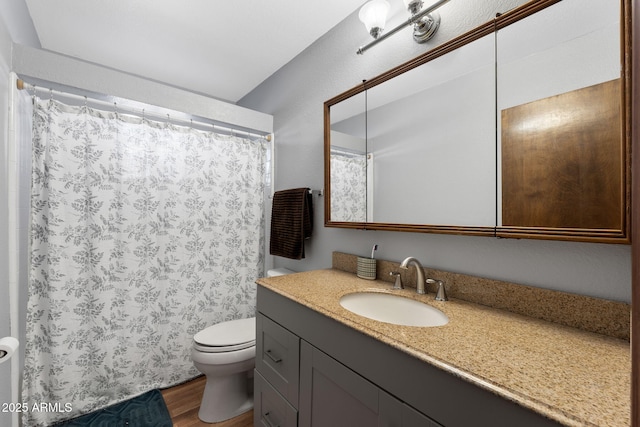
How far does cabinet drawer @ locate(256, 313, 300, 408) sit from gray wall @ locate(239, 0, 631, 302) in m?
0.60

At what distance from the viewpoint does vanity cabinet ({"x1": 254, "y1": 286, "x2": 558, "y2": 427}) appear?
22.3 inches

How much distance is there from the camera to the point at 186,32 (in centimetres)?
174

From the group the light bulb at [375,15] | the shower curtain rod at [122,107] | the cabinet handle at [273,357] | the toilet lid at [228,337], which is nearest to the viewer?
the cabinet handle at [273,357]

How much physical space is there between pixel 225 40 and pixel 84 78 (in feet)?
2.84

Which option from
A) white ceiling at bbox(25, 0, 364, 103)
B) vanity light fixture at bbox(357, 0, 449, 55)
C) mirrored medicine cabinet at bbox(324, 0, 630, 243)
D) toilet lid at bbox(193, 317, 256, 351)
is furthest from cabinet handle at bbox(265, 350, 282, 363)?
white ceiling at bbox(25, 0, 364, 103)

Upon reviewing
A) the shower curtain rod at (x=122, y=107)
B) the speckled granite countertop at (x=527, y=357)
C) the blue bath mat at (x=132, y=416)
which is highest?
the shower curtain rod at (x=122, y=107)

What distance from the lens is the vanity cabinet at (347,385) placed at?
0.57 meters

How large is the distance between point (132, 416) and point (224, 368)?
622 millimetres

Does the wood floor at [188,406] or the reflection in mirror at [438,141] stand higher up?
the reflection in mirror at [438,141]

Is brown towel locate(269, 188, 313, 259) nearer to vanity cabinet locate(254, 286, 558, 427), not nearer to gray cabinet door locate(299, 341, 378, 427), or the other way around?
vanity cabinet locate(254, 286, 558, 427)

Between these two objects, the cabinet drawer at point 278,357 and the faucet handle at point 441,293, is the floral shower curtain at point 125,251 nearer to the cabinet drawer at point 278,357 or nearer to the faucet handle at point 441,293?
the cabinet drawer at point 278,357

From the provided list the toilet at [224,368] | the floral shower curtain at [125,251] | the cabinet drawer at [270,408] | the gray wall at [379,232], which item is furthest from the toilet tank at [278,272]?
the cabinet drawer at [270,408]

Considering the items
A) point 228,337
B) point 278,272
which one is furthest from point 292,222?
point 228,337

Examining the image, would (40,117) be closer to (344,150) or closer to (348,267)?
(344,150)
